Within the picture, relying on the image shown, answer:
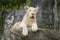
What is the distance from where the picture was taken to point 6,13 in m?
12.9

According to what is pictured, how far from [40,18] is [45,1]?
46.6 inches

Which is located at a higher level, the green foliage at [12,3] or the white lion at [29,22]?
the green foliage at [12,3]

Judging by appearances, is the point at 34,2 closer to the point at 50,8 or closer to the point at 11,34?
the point at 50,8

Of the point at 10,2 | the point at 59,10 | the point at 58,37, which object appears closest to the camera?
the point at 58,37

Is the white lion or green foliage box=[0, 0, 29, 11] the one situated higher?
green foliage box=[0, 0, 29, 11]

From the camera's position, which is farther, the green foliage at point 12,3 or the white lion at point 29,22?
Result: the green foliage at point 12,3

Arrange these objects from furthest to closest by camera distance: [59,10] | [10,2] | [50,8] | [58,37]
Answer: [50,8], [59,10], [10,2], [58,37]

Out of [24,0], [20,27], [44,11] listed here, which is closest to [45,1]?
[44,11]

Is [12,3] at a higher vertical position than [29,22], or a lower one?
higher

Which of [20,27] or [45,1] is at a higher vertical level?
[45,1]

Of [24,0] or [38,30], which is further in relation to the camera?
[24,0]

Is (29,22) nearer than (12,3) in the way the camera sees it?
Yes

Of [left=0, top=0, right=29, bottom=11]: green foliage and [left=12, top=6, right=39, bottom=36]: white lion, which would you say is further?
[left=0, top=0, right=29, bottom=11]: green foliage

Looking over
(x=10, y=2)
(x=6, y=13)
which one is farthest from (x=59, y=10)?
(x=10, y=2)
